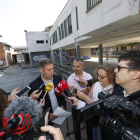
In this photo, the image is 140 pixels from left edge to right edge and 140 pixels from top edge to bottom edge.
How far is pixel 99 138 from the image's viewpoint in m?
1.47

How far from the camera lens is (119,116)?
2.80 feet

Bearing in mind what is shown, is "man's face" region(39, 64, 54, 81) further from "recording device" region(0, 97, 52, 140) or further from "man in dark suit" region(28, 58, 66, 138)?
"recording device" region(0, 97, 52, 140)

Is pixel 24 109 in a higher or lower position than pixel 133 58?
lower

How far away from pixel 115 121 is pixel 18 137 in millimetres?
772

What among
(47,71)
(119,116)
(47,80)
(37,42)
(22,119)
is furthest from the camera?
(37,42)

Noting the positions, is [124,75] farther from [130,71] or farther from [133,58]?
[133,58]

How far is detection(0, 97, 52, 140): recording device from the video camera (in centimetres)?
39

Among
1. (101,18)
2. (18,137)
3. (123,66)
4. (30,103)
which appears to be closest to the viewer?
(18,137)

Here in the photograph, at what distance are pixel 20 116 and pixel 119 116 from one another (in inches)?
32.3

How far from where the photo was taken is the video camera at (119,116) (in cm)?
72

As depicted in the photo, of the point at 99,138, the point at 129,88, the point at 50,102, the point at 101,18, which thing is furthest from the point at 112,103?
the point at 101,18

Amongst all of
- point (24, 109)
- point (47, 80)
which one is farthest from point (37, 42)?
point (24, 109)

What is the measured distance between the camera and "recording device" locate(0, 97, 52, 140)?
0.63 meters

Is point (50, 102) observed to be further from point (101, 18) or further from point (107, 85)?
point (101, 18)
